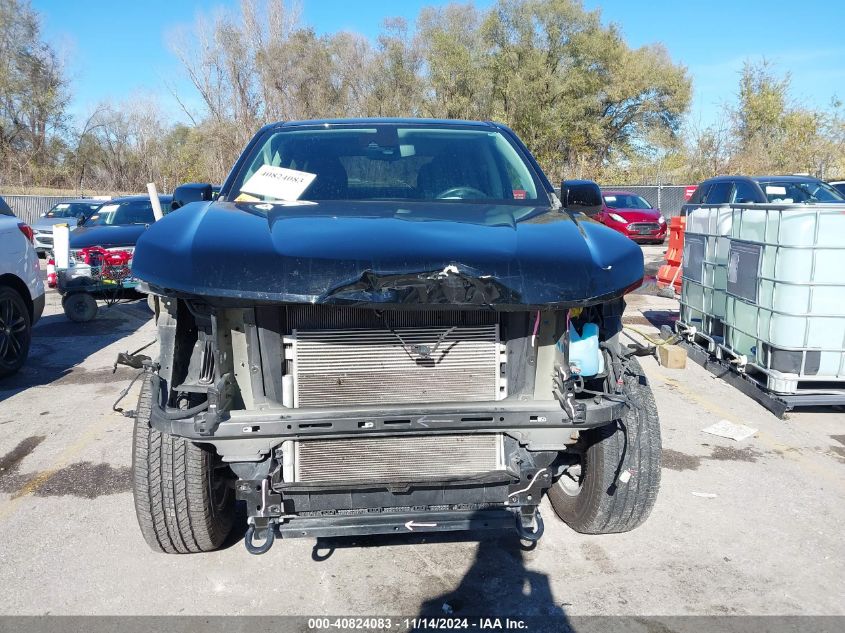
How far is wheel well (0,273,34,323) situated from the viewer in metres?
6.57

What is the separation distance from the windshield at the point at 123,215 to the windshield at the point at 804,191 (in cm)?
1064

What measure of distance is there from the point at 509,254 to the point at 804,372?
390cm

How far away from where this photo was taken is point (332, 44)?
115ft

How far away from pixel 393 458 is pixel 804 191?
11329mm

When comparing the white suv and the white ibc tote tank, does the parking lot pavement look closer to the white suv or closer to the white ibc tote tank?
the white ibc tote tank

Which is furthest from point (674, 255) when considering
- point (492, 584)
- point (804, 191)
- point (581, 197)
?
point (492, 584)

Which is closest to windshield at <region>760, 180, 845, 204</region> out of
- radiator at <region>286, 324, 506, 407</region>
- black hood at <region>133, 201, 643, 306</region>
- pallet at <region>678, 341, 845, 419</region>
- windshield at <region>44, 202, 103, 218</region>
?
pallet at <region>678, 341, 845, 419</region>

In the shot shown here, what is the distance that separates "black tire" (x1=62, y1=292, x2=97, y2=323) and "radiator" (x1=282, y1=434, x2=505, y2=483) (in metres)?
7.90

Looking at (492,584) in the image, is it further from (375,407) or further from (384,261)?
(384,261)

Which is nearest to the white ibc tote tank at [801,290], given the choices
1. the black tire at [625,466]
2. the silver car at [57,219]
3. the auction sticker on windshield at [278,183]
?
the black tire at [625,466]

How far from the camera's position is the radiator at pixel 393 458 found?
270 centimetres

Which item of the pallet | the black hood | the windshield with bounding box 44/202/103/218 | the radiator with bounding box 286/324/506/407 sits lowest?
the pallet

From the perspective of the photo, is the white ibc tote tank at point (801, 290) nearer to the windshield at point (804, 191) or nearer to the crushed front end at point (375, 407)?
the crushed front end at point (375, 407)

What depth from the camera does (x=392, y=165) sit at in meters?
3.77
